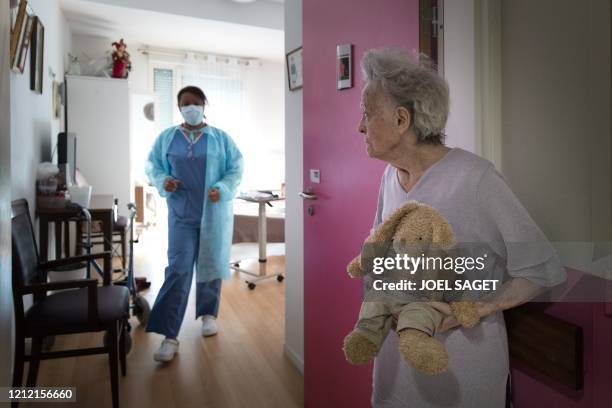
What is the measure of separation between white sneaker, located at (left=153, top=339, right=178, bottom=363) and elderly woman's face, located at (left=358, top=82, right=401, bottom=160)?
1.95 m

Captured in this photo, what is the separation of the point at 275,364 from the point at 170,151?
140 cm

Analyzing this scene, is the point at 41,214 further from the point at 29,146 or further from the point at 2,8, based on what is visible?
the point at 2,8

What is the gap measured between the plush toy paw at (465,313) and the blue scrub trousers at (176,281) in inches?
80.3

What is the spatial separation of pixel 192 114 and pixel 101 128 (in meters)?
2.69

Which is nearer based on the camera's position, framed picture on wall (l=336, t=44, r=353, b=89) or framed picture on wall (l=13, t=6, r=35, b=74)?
framed picture on wall (l=336, t=44, r=353, b=89)

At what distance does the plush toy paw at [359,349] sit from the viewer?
85cm

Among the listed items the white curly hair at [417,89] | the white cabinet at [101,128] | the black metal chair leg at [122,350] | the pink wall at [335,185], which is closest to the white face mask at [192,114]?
the pink wall at [335,185]

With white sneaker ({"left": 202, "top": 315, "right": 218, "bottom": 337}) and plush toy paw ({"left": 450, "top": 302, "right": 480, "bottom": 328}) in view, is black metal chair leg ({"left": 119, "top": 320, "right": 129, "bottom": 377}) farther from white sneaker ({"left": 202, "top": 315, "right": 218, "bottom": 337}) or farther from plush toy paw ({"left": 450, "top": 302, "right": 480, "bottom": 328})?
A: plush toy paw ({"left": 450, "top": 302, "right": 480, "bottom": 328})

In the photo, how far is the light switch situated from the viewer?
1925 millimetres

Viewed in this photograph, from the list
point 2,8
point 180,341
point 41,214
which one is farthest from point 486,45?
point 41,214

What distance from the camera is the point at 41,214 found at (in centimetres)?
Answer: 272

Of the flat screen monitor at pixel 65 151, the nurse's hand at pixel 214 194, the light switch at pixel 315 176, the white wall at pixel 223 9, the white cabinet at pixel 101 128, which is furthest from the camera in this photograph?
the white cabinet at pixel 101 128

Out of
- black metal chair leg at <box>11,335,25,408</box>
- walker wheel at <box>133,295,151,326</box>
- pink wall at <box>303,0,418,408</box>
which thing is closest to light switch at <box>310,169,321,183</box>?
pink wall at <box>303,0,418,408</box>

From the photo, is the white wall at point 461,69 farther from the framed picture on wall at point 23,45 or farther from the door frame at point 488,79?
the framed picture on wall at point 23,45
